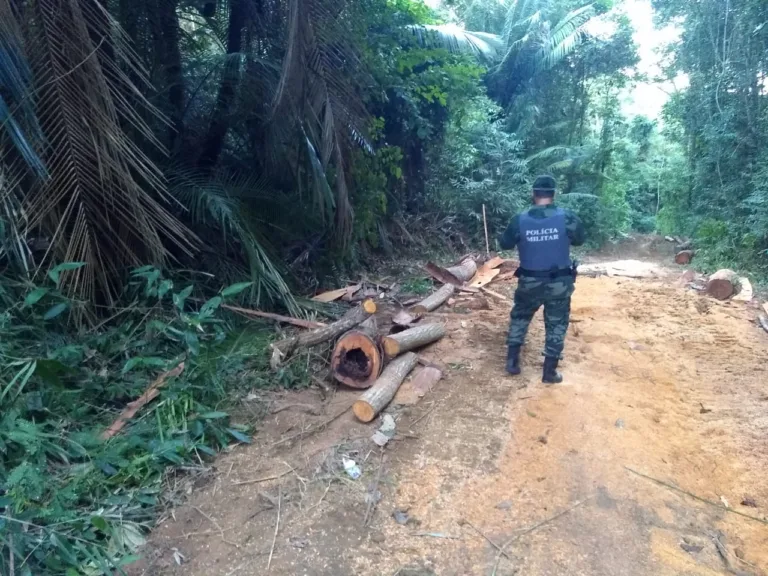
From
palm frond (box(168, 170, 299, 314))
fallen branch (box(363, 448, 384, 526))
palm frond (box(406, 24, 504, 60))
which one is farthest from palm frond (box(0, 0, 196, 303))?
palm frond (box(406, 24, 504, 60))

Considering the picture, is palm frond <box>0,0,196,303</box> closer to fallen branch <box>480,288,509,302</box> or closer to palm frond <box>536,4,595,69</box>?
fallen branch <box>480,288,509,302</box>

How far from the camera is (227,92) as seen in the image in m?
5.81

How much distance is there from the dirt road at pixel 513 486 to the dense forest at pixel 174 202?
0.51 m

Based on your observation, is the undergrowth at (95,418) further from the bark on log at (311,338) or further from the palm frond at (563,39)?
the palm frond at (563,39)

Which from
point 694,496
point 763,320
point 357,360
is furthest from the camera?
point 763,320

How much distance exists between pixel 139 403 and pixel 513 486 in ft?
8.94

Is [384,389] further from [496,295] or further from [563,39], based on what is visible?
[563,39]

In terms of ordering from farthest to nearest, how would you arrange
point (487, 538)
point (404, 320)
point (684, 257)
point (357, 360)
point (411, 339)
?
point (684, 257) < point (404, 320) < point (411, 339) < point (357, 360) < point (487, 538)

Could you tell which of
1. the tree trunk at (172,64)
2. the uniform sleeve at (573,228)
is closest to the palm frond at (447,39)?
the tree trunk at (172,64)

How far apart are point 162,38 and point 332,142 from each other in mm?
2271

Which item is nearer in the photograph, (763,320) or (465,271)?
(763,320)

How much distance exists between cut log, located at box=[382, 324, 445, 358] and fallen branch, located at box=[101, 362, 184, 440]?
1.79m

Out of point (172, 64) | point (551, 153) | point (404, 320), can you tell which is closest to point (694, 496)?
point (404, 320)

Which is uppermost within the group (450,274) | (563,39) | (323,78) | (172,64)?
(563,39)
